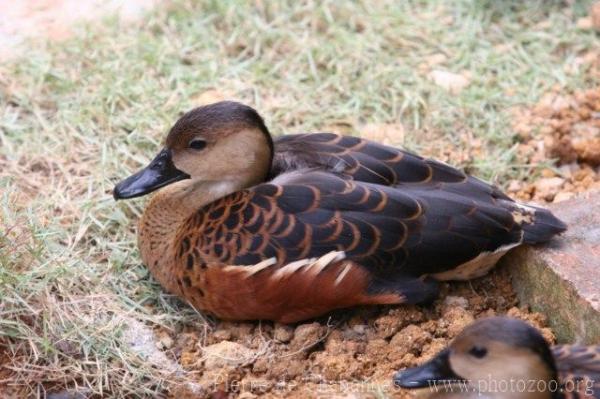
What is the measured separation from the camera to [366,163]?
14.5 ft

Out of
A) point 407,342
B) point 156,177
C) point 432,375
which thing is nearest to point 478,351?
point 432,375

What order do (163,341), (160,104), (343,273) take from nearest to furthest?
1. (343,273)
2. (163,341)
3. (160,104)

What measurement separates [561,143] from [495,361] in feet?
6.89

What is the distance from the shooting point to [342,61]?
5.91 meters

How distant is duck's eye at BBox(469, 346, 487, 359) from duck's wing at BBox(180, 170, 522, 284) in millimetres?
677

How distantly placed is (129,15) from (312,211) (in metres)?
2.63

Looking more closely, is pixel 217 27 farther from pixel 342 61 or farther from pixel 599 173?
pixel 599 173

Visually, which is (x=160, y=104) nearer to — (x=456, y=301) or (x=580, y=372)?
(x=456, y=301)

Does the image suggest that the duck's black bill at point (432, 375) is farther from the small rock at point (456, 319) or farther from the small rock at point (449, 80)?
the small rock at point (449, 80)

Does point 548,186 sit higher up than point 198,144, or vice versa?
point 198,144

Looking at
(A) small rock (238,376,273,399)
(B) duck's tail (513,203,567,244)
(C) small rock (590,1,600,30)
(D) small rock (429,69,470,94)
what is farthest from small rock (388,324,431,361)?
(C) small rock (590,1,600,30)

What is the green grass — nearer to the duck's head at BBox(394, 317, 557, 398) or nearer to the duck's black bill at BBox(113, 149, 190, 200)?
the duck's black bill at BBox(113, 149, 190, 200)

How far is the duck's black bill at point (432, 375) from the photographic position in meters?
3.69

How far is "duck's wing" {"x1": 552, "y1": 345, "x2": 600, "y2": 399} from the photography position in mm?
3510
